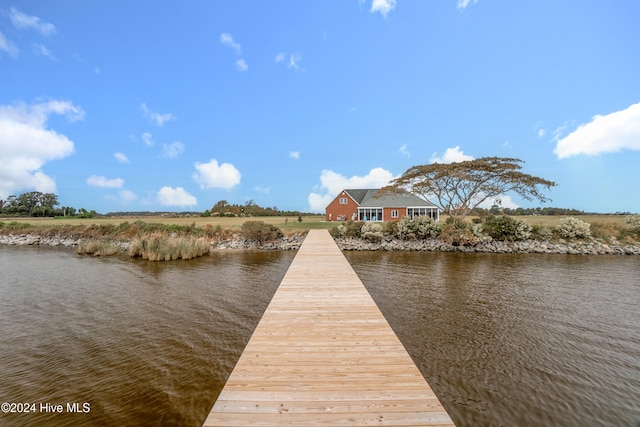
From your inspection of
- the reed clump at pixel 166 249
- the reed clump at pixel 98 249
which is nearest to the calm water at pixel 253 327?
Answer: the reed clump at pixel 166 249

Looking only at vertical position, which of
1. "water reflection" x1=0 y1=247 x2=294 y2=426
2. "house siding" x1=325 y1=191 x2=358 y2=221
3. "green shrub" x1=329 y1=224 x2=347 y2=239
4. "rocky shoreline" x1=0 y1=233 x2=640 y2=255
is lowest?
"water reflection" x1=0 y1=247 x2=294 y2=426

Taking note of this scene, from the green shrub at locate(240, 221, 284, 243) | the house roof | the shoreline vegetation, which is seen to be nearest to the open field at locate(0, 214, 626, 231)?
the shoreline vegetation

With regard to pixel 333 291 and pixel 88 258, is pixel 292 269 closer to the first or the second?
pixel 333 291

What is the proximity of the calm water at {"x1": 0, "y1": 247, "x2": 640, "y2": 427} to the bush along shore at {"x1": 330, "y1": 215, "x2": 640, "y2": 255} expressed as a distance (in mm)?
7270

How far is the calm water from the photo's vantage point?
14.6 feet

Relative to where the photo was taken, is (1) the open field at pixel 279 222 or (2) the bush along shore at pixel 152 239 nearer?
(2) the bush along shore at pixel 152 239

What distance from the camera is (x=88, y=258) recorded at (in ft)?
58.9

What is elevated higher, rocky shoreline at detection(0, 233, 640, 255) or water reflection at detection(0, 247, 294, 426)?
rocky shoreline at detection(0, 233, 640, 255)

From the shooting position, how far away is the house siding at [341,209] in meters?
36.6

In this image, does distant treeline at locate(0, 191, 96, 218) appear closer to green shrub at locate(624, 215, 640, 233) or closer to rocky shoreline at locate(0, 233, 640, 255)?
rocky shoreline at locate(0, 233, 640, 255)

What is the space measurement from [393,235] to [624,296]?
1397cm

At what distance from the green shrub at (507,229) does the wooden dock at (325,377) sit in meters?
20.6

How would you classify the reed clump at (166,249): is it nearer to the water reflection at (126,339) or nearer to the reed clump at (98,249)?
the reed clump at (98,249)

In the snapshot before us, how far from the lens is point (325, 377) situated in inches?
129
